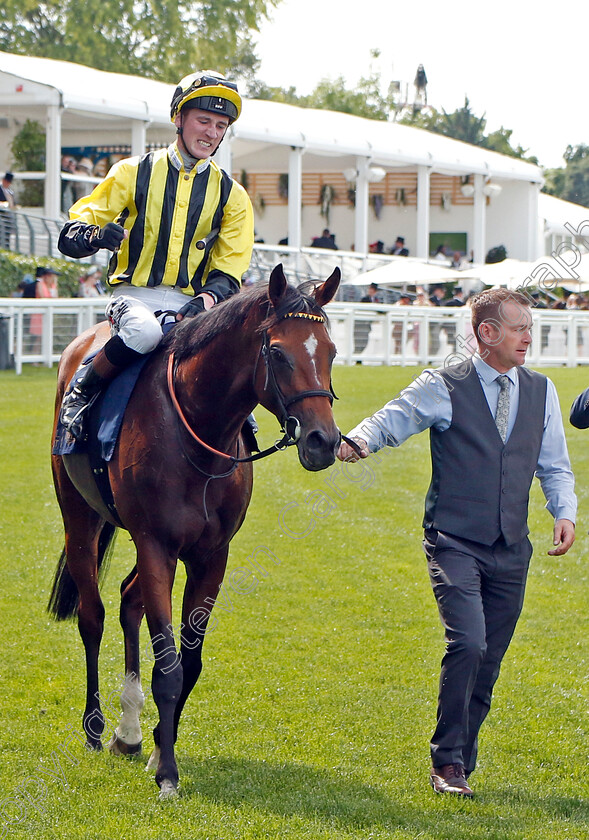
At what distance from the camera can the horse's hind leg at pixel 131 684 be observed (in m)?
4.65

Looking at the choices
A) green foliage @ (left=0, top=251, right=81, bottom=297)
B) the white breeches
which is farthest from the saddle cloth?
green foliage @ (left=0, top=251, right=81, bottom=297)

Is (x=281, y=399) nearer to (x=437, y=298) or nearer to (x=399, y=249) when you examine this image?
(x=437, y=298)

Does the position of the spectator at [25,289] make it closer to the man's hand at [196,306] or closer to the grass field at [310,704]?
the grass field at [310,704]

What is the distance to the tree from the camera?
4069 cm

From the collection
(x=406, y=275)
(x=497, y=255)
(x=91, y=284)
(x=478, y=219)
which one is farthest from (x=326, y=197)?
(x=91, y=284)

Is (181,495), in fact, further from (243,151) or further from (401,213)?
(401,213)

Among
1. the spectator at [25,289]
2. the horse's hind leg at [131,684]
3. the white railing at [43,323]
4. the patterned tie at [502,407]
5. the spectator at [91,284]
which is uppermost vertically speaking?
the spectator at [91,284]

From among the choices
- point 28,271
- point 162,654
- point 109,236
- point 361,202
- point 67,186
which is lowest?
point 162,654

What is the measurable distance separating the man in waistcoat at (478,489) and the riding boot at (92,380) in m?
0.98

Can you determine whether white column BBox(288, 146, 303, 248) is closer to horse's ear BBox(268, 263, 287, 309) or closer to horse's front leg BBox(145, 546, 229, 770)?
horse's front leg BBox(145, 546, 229, 770)

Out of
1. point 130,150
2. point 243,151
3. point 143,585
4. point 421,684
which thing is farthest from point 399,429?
point 243,151

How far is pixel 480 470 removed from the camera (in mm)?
4168

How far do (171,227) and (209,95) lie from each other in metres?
0.55

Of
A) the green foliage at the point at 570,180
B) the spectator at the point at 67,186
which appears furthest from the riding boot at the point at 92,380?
the green foliage at the point at 570,180
